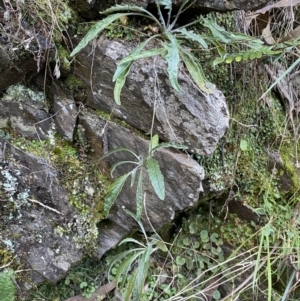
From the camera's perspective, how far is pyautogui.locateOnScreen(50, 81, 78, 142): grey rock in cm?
151

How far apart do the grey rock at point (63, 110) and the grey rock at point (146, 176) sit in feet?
0.18

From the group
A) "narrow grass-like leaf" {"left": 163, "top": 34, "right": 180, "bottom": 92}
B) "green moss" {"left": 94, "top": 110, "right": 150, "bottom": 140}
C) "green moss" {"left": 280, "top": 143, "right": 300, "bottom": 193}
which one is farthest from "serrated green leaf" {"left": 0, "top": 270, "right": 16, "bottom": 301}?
"green moss" {"left": 280, "top": 143, "right": 300, "bottom": 193}

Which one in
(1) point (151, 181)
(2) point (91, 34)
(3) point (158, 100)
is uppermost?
(2) point (91, 34)

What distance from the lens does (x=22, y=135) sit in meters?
1.50

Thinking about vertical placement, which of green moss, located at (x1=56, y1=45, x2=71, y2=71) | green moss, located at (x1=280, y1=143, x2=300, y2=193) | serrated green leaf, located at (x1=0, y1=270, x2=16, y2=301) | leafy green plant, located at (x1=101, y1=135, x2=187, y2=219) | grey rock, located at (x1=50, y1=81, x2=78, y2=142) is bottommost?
green moss, located at (x1=280, y1=143, x2=300, y2=193)

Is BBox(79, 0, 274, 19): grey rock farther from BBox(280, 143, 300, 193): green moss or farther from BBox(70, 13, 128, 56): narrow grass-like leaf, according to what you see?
BBox(280, 143, 300, 193): green moss

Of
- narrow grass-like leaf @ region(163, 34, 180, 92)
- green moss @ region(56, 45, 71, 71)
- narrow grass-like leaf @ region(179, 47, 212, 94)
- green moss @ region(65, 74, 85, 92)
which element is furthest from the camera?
green moss @ region(65, 74, 85, 92)

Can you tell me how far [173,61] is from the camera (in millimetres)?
1114

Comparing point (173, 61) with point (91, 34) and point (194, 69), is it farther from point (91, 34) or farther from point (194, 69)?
point (91, 34)

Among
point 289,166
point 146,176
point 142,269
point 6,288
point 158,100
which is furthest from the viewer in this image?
point 289,166

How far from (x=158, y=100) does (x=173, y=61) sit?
0.32 m

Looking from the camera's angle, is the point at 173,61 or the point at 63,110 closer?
the point at 173,61

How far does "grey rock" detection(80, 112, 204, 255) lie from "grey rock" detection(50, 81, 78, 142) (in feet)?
0.18

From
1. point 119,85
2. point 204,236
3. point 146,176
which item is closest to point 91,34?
point 119,85
